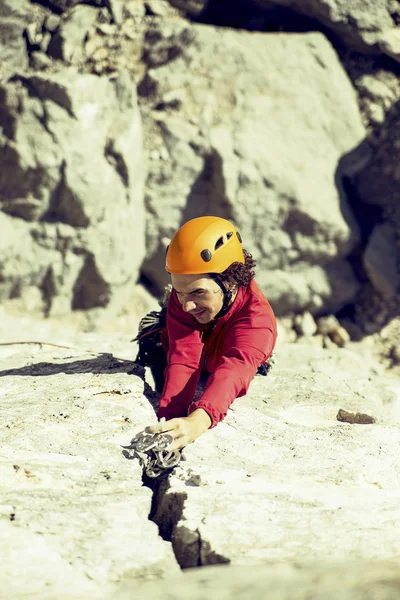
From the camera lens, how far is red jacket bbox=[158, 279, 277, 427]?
3.21 meters

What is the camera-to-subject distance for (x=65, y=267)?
681 cm

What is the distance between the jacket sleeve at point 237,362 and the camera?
3146 mm

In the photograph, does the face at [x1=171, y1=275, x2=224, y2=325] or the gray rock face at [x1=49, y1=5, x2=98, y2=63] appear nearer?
the face at [x1=171, y1=275, x2=224, y2=325]

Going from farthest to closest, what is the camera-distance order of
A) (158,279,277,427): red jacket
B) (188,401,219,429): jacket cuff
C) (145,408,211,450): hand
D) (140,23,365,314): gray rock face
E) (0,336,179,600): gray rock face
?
(140,23,365,314): gray rock face < (158,279,277,427): red jacket < (188,401,219,429): jacket cuff < (145,408,211,450): hand < (0,336,179,600): gray rock face

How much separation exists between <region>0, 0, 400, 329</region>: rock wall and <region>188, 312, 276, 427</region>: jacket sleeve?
3.49 m

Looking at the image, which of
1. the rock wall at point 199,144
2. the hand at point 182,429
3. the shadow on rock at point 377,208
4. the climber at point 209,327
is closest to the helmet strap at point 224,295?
the climber at point 209,327

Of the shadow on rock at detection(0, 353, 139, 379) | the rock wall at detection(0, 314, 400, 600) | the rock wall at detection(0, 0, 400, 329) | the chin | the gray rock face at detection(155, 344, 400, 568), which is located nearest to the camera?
the rock wall at detection(0, 314, 400, 600)

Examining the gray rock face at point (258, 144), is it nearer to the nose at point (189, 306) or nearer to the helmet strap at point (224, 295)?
the helmet strap at point (224, 295)

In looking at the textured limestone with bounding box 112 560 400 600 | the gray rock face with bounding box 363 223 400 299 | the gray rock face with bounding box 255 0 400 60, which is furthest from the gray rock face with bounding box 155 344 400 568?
the gray rock face with bounding box 255 0 400 60

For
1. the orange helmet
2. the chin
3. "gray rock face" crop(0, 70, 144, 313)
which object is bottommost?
"gray rock face" crop(0, 70, 144, 313)

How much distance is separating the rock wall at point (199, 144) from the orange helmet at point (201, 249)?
343 cm

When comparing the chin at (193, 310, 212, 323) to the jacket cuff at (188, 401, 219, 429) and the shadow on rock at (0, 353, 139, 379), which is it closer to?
the jacket cuff at (188, 401, 219, 429)

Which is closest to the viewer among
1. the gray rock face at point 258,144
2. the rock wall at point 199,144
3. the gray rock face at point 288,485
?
the gray rock face at point 288,485

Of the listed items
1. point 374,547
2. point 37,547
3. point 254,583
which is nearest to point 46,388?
point 37,547
